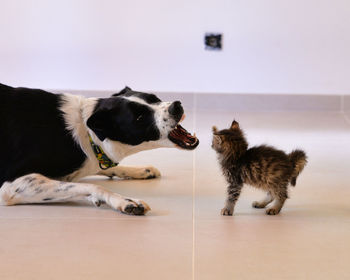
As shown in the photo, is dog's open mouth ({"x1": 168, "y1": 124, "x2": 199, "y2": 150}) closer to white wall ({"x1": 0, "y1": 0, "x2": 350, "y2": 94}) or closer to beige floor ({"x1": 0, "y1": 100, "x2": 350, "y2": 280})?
beige floor ({"x1": 0, "y1": 100, "x2": 350, "y2": 280})

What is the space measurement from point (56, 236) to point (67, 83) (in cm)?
370

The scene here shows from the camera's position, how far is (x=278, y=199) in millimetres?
2566

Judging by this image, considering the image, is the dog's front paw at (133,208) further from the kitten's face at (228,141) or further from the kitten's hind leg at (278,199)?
the kitten's hind leg at (278,199)

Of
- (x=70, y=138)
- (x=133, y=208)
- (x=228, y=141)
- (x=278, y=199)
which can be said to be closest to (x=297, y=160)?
(x=278, y=199)

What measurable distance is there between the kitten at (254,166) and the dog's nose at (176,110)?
0.23 metres

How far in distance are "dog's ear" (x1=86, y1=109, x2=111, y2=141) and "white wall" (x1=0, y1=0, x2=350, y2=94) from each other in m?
3.05

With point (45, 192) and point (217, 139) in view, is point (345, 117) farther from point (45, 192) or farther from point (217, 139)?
point (45, 192)

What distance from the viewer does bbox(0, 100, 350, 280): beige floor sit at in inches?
78.4

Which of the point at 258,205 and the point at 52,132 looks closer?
the point at 258,205

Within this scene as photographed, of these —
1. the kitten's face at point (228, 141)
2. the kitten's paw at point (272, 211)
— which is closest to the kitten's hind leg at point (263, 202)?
the kitten's paw at point (272, 211)

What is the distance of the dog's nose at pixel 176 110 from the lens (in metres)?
2.75

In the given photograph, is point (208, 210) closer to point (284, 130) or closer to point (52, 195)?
point (52, 195)

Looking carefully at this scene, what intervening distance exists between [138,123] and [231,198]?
529mm

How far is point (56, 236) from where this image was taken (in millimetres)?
2322
